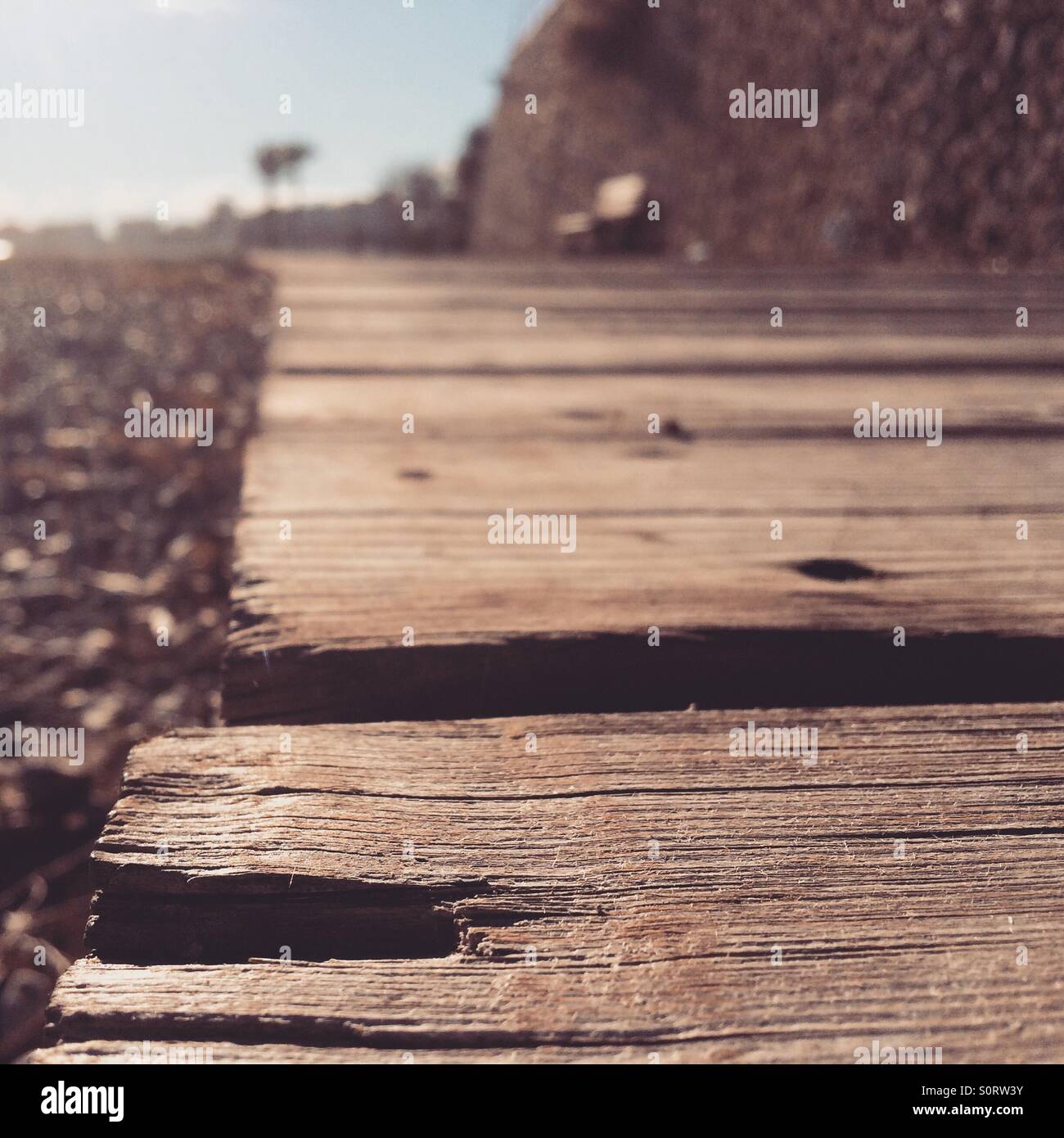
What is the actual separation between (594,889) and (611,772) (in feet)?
0.43

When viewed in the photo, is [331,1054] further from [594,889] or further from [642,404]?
[642,404]

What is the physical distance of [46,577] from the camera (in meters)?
3.63

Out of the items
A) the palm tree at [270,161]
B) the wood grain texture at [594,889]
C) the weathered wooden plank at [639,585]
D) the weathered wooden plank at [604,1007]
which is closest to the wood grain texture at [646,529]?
the weathered wooden plank at [639,585]

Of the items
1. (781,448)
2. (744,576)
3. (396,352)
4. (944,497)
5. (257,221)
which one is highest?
(257,221)

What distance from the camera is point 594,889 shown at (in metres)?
0.65

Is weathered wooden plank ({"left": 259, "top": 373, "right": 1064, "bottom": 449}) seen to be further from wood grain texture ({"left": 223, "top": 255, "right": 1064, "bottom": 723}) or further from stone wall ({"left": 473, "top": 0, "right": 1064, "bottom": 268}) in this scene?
stone wall ({"left": 473, "top": 0, "right": 1064, "bottom": 268})

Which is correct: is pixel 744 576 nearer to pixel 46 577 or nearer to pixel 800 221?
pixel 46 577

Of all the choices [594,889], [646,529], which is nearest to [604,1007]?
[594,889]

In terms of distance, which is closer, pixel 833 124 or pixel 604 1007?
pixel 604 1007

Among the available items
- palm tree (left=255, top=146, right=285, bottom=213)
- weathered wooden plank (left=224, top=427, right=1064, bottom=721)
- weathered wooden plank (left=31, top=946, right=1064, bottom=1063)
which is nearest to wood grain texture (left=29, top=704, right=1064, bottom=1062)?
weathered wooden plank (left=31, top=946, right=1064, bottom=1063)

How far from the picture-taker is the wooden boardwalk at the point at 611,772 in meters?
0.57

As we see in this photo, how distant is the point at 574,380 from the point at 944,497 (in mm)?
1087

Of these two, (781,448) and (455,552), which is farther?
(781,448)
